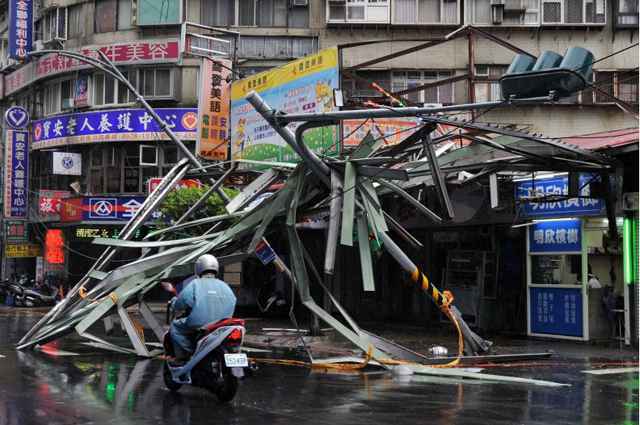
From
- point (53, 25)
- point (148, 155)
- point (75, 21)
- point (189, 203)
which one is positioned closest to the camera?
point (189, 203)

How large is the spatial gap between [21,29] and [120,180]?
24.7 ft

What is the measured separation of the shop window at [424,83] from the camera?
103 feet

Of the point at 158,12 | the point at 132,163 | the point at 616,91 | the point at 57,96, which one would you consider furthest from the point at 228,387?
the point at 57,96

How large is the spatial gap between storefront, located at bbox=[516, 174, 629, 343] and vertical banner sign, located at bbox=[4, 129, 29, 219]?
2347 centimetres

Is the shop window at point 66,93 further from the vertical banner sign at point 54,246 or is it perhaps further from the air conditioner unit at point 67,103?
the vertical banner sign at point 54,246

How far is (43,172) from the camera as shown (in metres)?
37.8

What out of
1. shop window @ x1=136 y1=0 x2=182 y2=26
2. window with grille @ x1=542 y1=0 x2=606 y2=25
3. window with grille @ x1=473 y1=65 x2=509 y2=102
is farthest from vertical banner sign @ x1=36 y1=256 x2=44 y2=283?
window with grille @ x1=542 y1=0 x2=606 y2=25

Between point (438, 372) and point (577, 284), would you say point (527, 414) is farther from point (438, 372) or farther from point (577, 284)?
point (577, 284)

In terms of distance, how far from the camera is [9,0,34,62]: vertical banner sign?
1393 inches

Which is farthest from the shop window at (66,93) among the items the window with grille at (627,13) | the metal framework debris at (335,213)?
the window with grille at (627,13)

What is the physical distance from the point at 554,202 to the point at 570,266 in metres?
1.56

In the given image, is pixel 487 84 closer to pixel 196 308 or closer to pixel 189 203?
pixel 189 203

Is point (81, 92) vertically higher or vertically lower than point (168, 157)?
higher

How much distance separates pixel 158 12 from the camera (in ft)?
112
